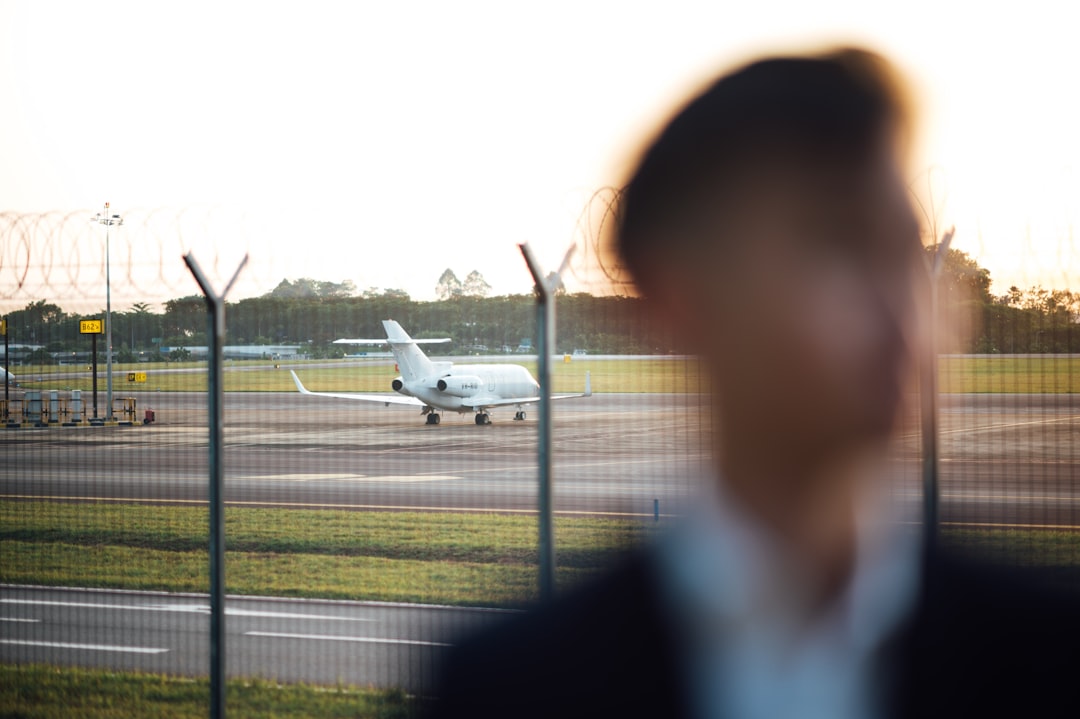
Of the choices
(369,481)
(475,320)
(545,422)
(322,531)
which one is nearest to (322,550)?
(322,531)

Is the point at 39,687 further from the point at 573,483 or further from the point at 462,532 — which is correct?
the point at 573,483

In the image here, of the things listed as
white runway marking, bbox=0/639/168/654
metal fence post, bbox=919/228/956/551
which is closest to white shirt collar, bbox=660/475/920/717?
metal fence post, bbox=919/228/956/551

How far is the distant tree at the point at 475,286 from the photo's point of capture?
6.45 metres

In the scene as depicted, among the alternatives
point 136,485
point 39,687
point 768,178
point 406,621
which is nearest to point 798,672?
point 768,178

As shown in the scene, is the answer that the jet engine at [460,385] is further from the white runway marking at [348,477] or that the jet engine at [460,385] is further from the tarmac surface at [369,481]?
the white runway marking at [348,477]

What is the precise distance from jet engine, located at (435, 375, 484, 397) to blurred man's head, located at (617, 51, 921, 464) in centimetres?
3481

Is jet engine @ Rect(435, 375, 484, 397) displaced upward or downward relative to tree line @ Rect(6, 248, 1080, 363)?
downward

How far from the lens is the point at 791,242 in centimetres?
170

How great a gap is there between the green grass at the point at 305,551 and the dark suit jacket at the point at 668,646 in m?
7.63

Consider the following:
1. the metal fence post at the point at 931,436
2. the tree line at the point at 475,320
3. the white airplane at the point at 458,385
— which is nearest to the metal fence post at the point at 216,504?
the tree line at the point at 475,320

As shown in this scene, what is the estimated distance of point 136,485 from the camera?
23.5 meters

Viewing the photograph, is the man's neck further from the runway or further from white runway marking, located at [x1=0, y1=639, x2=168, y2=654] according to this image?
white runway marking, located at [x1=0, y1=639, x2=168, y2=654]

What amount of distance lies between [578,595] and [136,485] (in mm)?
23063

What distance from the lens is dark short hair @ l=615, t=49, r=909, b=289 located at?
163 centimetres
